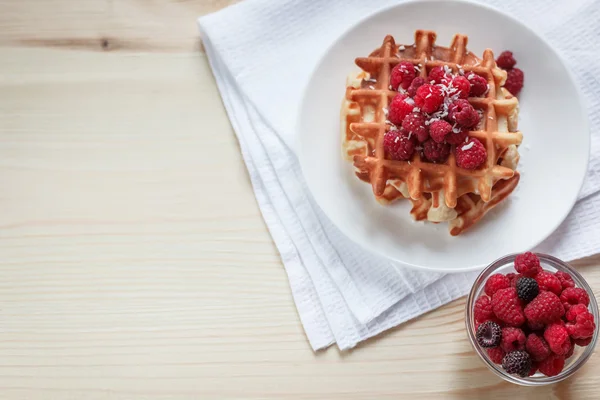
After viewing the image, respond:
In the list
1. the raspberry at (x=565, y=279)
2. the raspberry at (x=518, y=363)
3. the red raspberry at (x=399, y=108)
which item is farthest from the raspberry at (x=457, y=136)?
the raspberry at (x=518, y=363)

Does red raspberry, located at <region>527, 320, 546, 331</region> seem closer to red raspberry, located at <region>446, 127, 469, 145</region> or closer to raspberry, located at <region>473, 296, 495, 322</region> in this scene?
raspberry, located at <region>473, 296, 495, 322</region>


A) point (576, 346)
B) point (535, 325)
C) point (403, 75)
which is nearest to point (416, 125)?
point (403, 75)

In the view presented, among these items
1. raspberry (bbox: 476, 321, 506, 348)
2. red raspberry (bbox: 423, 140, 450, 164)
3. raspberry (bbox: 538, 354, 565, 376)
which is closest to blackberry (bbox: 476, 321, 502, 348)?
raspberry (bbox: 476, 321, 506, 348)

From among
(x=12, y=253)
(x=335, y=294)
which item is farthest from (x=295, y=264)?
(x=12, y=253)

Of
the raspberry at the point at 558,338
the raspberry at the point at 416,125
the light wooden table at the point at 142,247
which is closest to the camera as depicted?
the raspberry at the point at 558,338

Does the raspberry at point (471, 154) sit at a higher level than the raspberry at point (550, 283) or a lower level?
higher

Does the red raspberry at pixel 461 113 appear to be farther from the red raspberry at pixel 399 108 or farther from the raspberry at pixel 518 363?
the raspberry at pixel 518 363

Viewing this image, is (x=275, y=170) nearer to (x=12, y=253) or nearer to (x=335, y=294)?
(x=335, y=294)
